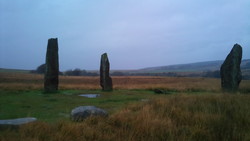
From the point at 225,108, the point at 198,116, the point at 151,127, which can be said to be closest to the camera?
the point at 151,127

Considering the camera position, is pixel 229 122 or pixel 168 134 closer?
pixel 168 134

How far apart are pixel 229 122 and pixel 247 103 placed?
2.38 m

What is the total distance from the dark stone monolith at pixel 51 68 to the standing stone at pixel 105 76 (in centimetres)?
419

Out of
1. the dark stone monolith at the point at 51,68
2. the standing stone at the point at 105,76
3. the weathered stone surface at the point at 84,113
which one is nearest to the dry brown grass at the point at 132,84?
the standing stone at the point at 105,76

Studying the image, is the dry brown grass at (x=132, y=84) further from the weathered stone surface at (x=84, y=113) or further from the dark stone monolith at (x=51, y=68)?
the weathered stone surface at (x=84, y=113)

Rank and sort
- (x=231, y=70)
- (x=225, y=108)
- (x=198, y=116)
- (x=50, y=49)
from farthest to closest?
(x=50, y=49) → (x=231, y=70) → (x=225, y=108) → (x=198, y=116)

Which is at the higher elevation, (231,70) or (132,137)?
(231,70)

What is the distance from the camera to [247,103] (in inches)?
338

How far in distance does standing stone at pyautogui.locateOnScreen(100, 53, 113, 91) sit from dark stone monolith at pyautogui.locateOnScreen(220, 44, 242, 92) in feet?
31.3

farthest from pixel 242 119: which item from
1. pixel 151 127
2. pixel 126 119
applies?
pixel 126 119

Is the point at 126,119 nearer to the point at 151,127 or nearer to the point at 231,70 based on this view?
the point at 151,127

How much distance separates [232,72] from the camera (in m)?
18.0

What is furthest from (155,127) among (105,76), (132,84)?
(132,84)

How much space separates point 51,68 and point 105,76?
4.80 metres
